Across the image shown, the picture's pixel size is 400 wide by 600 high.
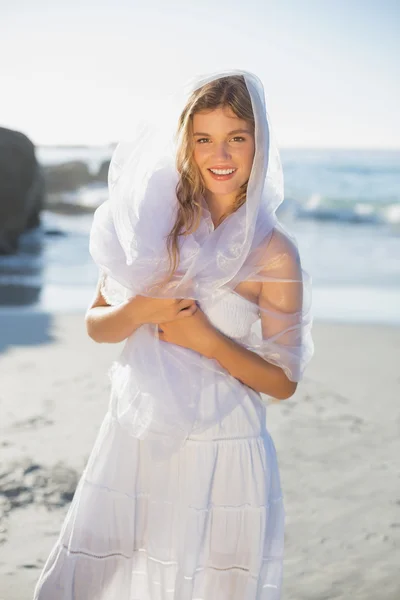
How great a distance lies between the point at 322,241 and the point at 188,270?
11.3 meters

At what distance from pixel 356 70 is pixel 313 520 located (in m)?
19.1

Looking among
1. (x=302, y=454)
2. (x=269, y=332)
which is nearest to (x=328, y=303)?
(x=302, y=454)

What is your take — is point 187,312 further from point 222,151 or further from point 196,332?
point 222,151

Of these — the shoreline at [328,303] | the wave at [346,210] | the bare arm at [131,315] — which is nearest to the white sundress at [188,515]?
the bare arm at [131,315]

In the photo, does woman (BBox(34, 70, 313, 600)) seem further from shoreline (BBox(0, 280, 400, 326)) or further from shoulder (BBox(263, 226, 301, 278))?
shoreline (BBox(0, 280, 400, 326))

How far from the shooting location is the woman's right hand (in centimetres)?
170

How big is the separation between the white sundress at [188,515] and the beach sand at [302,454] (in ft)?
2.33

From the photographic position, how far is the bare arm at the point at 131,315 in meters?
1.71

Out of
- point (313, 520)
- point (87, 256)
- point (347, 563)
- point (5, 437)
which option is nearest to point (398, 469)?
point (313, 520)

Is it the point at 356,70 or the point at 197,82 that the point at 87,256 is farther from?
the point at 356,70

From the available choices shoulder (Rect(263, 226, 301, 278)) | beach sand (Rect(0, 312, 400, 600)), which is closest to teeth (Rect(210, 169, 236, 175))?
shoulder (Rect(263, 226, 301, 278))

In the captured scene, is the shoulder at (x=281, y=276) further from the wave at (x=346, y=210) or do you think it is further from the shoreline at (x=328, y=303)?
the wave at (x=346, y=210)

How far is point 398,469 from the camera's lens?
11.4 feet

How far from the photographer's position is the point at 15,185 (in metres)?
11.8
